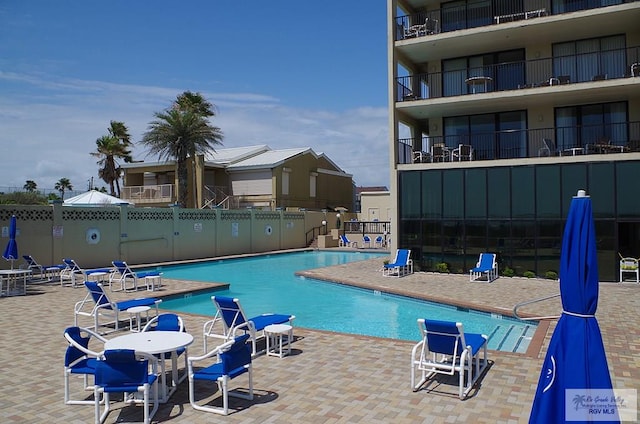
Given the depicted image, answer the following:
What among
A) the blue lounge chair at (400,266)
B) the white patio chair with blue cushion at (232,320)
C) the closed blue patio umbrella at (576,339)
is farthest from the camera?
the blue lounge chair at (400,266)

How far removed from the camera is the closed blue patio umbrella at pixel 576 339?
3.79 meters

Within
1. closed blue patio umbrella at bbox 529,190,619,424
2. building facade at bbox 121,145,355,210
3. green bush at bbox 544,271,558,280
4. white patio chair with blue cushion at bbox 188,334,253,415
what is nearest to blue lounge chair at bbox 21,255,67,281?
white patio chair with blue cushion at bbox 188,334,253,415

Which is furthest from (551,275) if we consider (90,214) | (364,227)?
(364,227)

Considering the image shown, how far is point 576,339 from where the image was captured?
12.7 feet

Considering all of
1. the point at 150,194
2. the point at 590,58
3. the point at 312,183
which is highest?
the point at 590,58

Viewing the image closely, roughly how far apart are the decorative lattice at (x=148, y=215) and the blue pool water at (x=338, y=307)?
10.3 feet

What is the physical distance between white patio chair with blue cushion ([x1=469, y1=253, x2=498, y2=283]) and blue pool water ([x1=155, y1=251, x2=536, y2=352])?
2.60m

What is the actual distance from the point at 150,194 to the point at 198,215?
1211 centimetres

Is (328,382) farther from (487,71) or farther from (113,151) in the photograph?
(113,151)

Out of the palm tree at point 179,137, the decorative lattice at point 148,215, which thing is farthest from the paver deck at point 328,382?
the palm tree at point 179,137

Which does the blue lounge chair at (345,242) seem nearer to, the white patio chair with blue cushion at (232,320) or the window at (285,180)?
the window at (285,180)

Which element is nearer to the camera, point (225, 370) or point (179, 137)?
point (225, 370)

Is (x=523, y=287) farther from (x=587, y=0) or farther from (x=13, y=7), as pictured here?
(x=13, y=7)

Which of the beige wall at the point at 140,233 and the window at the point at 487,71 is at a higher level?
the window at the point at 487,71
